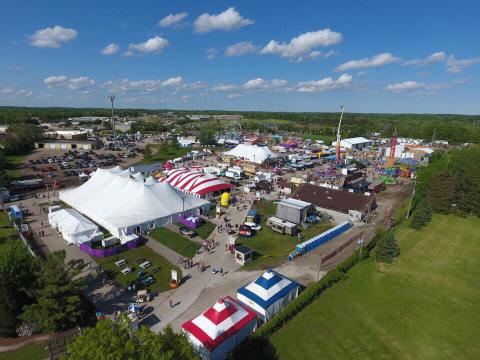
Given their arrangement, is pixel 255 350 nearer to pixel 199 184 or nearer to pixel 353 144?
pixel 199 184

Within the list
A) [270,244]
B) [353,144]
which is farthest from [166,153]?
[270,244]

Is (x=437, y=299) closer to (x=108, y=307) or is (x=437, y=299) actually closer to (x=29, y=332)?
(x=108, y=307)

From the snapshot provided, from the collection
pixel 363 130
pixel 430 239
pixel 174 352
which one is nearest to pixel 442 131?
pixel 363 130

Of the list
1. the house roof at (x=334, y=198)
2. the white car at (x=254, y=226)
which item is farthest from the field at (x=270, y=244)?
the house roof at (x=334, y=198)

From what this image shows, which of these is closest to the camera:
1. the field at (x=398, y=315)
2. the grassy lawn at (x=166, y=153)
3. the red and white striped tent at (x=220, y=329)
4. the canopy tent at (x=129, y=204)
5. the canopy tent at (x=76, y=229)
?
the red and white striped tent at (x=220, y=329)

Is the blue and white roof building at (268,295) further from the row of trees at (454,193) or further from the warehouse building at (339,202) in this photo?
the row of trees at (454,193)
